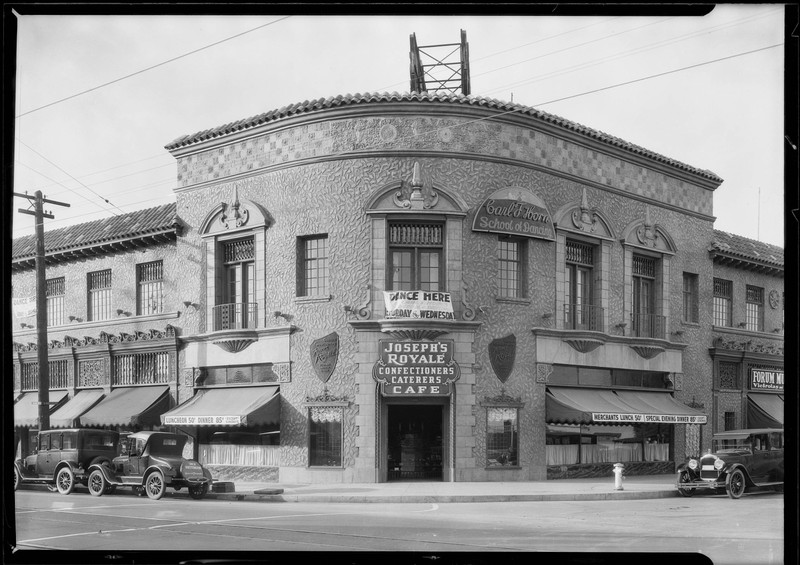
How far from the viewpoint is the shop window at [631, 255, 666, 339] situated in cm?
2759

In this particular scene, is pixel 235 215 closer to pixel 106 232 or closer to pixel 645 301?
pixel 106 232

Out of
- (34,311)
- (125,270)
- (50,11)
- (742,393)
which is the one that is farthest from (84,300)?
(742,393)

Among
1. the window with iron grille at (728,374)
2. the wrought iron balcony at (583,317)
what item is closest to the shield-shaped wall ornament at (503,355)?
the wrought iron balcony at (583,317)

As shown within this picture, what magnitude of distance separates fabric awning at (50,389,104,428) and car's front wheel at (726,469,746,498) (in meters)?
18.1

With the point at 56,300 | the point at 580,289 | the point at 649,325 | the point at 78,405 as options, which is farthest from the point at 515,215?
the point at 78,405

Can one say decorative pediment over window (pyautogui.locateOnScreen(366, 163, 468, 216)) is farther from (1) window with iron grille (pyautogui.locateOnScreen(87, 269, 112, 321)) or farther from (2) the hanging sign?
(1) window with iron grille (pyautogui.locateOnScreen(87, 269, 112, 321))

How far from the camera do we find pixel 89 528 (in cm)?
1301

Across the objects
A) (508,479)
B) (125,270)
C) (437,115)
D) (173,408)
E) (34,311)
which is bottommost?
(508,479)

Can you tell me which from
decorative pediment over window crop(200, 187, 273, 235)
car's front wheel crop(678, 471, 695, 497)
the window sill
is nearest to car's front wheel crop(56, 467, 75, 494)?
the window sill

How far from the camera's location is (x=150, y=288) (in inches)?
980

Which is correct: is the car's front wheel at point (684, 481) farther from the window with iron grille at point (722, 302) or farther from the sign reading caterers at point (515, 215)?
the window with iron grille at point (722, 302)

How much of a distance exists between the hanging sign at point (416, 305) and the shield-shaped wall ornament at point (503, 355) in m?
1.88

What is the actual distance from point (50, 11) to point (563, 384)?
21474 millimetres

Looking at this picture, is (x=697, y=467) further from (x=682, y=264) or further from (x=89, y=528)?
(x=89, y=528)
